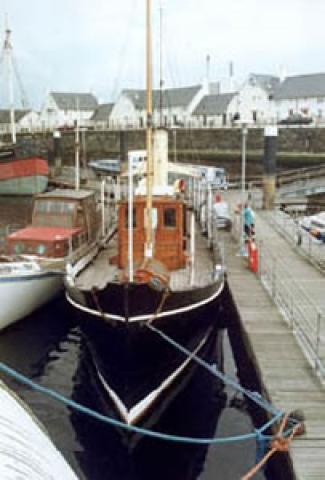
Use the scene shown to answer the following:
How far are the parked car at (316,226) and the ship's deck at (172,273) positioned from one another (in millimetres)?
7969

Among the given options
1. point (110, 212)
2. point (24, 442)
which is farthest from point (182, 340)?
point (110, 212)

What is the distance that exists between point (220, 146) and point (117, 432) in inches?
1955

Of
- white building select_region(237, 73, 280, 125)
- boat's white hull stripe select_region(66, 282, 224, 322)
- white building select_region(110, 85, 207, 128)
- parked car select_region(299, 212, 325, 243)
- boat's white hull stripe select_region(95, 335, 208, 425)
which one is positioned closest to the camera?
boat's white hull stripe select_region(95, 335, 208, 425)

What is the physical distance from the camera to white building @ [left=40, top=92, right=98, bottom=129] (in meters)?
99.0

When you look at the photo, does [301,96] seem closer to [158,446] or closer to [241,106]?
[241,106]

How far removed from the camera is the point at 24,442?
4.61 meters

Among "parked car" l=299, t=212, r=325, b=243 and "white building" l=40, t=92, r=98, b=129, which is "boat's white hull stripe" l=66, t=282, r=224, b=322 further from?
"white building" l=40, t=92, r=98, b=129

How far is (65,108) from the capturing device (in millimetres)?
98875

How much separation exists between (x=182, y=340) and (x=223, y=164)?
4366 centimetres

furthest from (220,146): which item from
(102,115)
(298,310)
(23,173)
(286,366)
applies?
(286,366)

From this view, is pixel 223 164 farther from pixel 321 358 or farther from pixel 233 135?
pixel 321 358

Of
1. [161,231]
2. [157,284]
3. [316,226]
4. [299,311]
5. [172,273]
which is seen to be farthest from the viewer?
[316,226]

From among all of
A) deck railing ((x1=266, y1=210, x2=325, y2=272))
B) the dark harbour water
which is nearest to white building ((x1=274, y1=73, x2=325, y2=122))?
deck railing ((x1=266, y1=210, x2=325, y2=272))

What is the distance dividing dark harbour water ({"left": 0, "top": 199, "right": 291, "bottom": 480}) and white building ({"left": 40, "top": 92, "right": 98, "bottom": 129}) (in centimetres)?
8524
